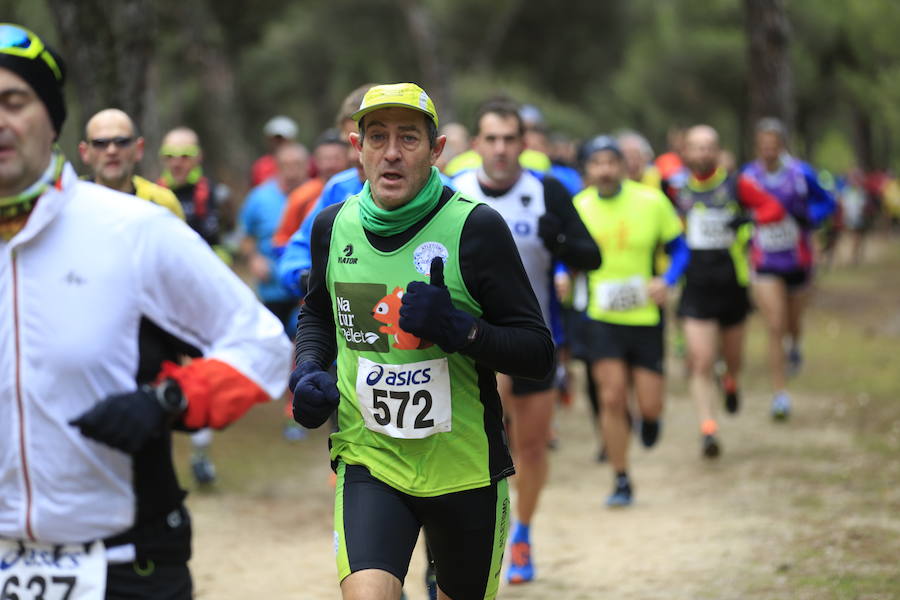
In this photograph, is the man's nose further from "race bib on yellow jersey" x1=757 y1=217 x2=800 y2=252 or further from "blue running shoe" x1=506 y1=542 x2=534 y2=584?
"race bib on yellow jersey" x1=757 y1=217 x2=800 y2=252

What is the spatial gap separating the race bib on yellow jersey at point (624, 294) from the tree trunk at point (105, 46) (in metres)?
4.73

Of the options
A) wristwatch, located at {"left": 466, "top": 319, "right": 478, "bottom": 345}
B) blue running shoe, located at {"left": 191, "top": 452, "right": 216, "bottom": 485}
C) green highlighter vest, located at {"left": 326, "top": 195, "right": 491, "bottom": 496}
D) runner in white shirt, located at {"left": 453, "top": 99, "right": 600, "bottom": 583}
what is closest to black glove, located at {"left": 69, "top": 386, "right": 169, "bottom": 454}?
wristwatch, located at {"left": 466, "top": 319, "right": 478, "bottom": 345}

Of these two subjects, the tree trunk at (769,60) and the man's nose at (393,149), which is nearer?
the man's nose at (393,149)

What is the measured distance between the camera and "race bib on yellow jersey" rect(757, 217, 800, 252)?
11.9 m

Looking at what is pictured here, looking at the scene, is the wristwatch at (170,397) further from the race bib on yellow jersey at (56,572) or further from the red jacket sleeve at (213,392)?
the race bib on yellow jersey at (56,572)

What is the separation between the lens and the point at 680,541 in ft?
26.0

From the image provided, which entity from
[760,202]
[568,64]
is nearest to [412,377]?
[760,202]

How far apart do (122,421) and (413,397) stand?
4.68ft

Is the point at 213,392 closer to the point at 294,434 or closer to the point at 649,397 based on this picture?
the point at 649,397

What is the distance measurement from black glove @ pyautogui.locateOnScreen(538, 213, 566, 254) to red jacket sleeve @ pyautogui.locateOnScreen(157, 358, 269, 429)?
3.71 metres

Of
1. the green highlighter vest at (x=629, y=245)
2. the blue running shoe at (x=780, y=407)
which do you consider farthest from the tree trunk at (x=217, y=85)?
the green highlighter vest at (x=629, y=245)

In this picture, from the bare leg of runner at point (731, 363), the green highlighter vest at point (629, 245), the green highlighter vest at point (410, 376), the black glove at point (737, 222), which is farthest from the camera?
the bare leg of runner at point (731, 363)

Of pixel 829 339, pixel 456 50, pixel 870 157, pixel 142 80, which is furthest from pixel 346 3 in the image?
pixel 142 80

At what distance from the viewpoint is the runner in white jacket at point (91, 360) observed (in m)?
2.92
